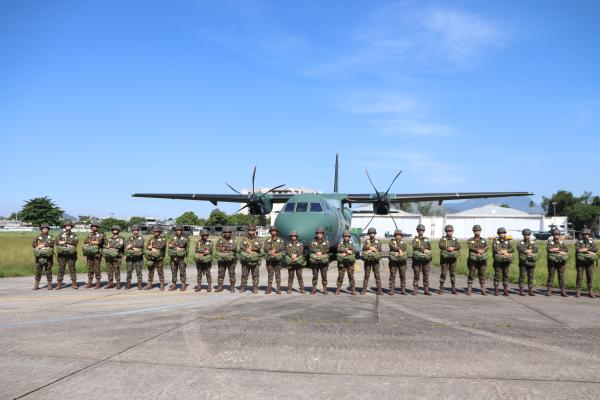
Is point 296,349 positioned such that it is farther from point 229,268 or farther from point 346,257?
point 229,268

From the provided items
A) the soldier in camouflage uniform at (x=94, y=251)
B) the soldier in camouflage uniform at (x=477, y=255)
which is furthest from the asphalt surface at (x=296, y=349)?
the soldier in camouflage uniform at (x=94, y=251)

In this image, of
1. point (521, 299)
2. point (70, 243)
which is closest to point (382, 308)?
point (521, 299)

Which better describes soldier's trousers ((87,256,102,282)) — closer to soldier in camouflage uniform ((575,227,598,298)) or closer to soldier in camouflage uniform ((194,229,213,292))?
soldier in camouflage uniform ((194,229,213,292))

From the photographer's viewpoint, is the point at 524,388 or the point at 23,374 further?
the point at 23,374

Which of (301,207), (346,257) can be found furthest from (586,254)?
(301,207)

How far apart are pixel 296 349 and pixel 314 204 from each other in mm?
12818

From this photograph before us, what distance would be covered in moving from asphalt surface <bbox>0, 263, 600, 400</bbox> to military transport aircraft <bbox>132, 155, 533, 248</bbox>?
273 inches

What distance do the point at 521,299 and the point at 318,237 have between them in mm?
5543

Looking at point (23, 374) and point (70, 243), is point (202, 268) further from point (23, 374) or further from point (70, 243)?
point (23, 374)

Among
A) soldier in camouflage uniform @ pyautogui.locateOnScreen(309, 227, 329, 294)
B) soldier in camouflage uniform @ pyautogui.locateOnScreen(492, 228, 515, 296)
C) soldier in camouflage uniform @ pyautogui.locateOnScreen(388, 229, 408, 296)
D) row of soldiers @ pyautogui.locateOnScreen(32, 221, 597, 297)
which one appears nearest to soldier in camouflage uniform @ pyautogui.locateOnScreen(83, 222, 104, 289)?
row of soldiers @ pyautogui.locateOnScreen(32, 221, 597, 297)

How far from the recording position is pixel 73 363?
5938 millimetres


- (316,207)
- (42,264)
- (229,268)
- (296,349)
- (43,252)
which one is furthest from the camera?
(316,207)

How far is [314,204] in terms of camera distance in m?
19.4

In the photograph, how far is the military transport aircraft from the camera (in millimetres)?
18016
